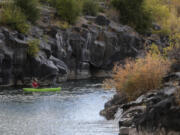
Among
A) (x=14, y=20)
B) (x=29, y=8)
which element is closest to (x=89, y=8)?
(x=29, y=8)

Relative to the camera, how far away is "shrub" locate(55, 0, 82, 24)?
2630 inches

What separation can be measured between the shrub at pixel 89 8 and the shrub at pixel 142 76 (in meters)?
50.3

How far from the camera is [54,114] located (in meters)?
28.2

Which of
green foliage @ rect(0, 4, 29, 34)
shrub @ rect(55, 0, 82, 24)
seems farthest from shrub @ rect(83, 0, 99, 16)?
green foliage @ rect(0, 4, 29, 34)

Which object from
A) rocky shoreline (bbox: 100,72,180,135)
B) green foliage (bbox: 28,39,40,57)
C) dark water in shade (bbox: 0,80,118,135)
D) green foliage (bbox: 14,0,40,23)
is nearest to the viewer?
rocky shoreline (bbox: 100,72,180,135)

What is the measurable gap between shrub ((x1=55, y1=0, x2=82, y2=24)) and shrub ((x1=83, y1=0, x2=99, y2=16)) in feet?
18.0

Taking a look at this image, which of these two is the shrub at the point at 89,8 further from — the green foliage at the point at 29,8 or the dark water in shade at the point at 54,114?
the dark water in shade at the point at 54,114

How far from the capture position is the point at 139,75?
77.6 ft

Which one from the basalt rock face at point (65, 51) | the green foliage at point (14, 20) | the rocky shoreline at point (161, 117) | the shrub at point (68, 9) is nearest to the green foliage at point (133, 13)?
the basalt rock face at point (65, 51)

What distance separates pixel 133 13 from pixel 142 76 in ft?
180

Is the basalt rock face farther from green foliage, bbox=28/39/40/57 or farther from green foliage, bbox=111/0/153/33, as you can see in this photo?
green foliage, bbox=111/0/153/33

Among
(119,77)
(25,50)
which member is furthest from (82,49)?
(119,77)

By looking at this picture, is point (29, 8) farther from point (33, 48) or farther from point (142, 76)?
point (142, 76)

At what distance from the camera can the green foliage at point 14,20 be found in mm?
53594
